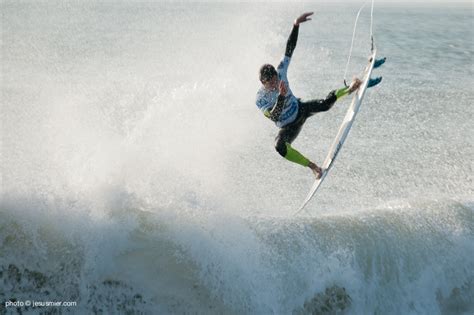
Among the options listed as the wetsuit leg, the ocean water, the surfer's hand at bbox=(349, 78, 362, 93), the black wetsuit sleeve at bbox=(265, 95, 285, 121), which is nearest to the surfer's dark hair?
the black wetsuit sleeve at bbox=(265, 95, 285, 121)

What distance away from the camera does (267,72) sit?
6.70 metres

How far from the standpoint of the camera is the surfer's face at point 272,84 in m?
6.81

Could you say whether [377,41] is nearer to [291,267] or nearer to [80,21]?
[80,21]

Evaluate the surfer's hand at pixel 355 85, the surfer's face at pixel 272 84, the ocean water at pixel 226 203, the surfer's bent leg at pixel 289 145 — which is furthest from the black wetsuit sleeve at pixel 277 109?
the ocean water at pixel 226 203

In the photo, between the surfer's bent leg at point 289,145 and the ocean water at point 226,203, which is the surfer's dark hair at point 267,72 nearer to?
the surfer's bent leg at point 289,145

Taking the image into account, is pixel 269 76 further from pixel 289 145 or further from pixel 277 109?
pixel 289 145

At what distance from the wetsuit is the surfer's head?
0.26 feet

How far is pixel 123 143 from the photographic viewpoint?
381 inches

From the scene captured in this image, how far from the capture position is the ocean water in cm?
670

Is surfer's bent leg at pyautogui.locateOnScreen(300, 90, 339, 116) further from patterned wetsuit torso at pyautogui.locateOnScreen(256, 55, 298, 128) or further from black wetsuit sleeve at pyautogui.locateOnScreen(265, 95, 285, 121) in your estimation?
black wetsuit sleeve at pyautogui.locateOnScreen(265, 95, 285, 121)

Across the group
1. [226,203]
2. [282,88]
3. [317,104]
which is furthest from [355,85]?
[226,203]

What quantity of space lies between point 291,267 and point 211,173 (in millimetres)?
3134

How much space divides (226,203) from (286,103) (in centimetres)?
183

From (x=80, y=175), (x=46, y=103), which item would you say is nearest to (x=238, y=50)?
(x=46, y=103)
